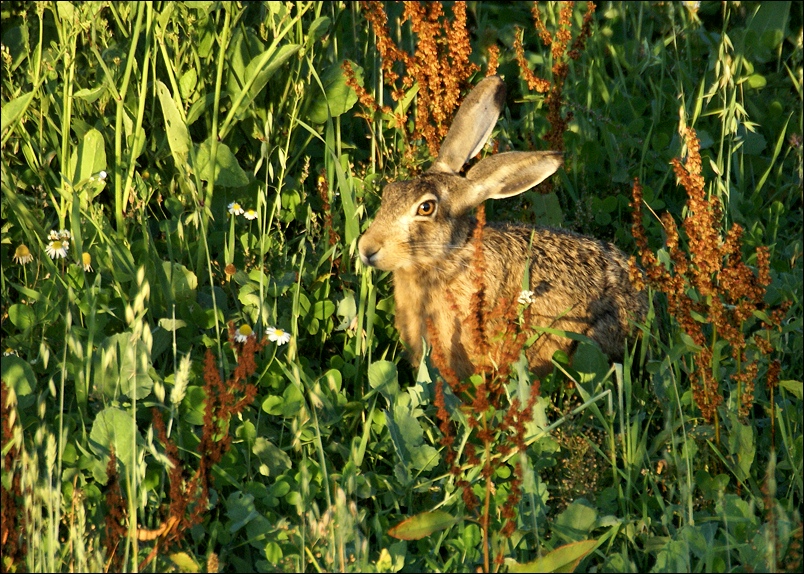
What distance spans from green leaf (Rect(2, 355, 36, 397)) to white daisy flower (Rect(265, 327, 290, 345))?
853 millimetres

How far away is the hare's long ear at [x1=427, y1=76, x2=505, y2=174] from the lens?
14.8 ft

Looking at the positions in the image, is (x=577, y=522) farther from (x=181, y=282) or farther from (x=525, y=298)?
(x=181, y=282)

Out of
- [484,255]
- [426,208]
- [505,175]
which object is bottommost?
[484,255]

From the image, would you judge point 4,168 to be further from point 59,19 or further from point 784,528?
point 784,528

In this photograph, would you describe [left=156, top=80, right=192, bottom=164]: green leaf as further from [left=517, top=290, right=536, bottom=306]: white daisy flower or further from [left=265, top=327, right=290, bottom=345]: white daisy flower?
[left=517, top=290, right=536, bottom=306]: white daisy flower

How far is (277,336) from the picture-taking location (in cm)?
386

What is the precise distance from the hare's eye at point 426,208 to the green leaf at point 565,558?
1.68 m

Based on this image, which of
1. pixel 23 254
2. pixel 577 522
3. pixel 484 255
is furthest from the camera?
pixel 484 255

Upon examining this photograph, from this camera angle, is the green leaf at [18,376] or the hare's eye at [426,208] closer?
the green leaf at [18,376]

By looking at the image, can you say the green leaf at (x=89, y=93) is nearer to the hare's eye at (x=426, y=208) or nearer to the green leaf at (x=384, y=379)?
the hare's eye at (x=426, y=208)

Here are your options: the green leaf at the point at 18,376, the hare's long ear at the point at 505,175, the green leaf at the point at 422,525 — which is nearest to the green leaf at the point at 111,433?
the green leaf at the point at 18,376

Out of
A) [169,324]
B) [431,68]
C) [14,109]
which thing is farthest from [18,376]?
[431,68]

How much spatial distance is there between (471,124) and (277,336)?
135cm

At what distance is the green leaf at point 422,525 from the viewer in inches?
121
